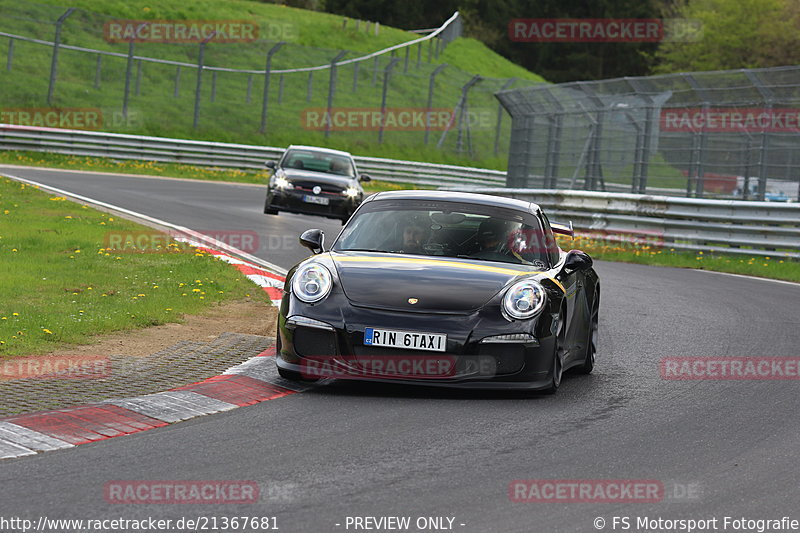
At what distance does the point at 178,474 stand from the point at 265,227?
14.7 m

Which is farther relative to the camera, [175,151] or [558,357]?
[175,151]

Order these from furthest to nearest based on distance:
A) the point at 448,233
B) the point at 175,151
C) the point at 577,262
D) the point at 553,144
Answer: the point at 175,151 → the point at 553,144 → the point at 448,233 → the point at 577,262

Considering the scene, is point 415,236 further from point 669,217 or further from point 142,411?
point 669,217

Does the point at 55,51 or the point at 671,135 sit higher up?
the point at 55,51

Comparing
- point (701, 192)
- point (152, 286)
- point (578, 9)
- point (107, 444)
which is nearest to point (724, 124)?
point (701, 192)

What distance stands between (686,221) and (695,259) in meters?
1.06

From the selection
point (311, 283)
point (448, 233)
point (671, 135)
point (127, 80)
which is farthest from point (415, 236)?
point (127, 80)

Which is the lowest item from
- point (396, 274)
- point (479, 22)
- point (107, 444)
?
point (107, 444)

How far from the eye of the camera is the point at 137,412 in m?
6.53

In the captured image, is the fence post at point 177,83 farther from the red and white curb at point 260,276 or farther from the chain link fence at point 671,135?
the red and white curb at point 260,276

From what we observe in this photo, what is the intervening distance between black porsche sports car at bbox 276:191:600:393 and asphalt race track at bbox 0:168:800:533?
194 millimetres

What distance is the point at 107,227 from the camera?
663 inches

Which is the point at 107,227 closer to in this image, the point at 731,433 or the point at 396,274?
the point at 396,274

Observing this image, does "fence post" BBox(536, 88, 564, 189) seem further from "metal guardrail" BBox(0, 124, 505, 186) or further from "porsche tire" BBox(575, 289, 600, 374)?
"porsche tire" BBox(575, 289, 600, 374)
